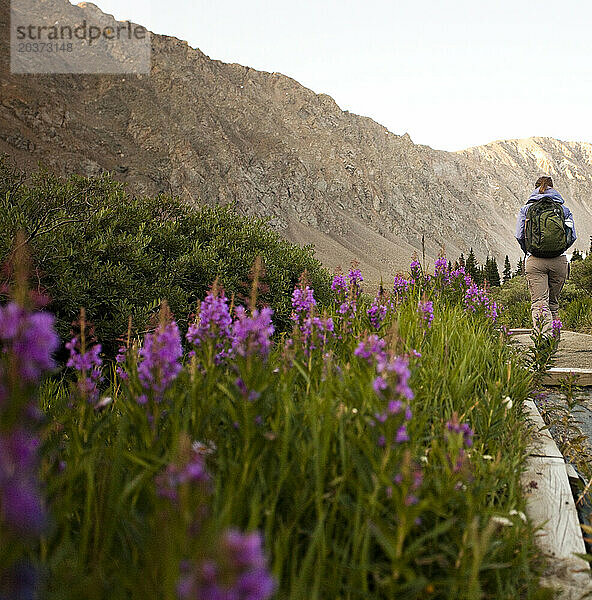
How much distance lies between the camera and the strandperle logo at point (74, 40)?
56312 mm

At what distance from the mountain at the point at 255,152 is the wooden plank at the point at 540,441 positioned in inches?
1652

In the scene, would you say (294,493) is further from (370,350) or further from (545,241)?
(545,241)

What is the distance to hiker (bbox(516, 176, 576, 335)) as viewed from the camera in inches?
284

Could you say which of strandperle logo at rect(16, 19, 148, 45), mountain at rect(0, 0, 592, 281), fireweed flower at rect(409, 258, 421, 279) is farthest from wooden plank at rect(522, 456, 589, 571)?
strandperle logo at rect(16, 19, 148, 45)

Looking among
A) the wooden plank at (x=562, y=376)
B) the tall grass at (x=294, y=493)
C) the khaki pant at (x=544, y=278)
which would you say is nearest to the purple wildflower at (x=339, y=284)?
the wooden plank at (x=562, y=376)

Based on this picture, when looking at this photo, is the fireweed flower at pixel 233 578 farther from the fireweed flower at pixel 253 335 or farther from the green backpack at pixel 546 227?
the green backpack at pixel 546 227

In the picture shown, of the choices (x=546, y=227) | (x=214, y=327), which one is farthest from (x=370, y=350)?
(x=546, y=227)

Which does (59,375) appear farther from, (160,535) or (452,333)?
(160,535)

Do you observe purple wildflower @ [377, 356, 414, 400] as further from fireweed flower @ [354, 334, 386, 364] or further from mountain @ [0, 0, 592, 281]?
mountain @ [0, 0, 592, 281]

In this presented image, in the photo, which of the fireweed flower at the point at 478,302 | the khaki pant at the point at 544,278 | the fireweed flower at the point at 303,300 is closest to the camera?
the fireweed flower at the point at 303,300

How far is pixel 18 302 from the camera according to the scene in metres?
1.11

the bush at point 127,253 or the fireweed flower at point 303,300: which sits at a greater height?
the bush at point 127,253

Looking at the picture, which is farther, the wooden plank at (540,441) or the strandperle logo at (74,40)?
the strandperle logo at (74,40)

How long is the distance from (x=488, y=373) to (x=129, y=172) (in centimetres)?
5239
